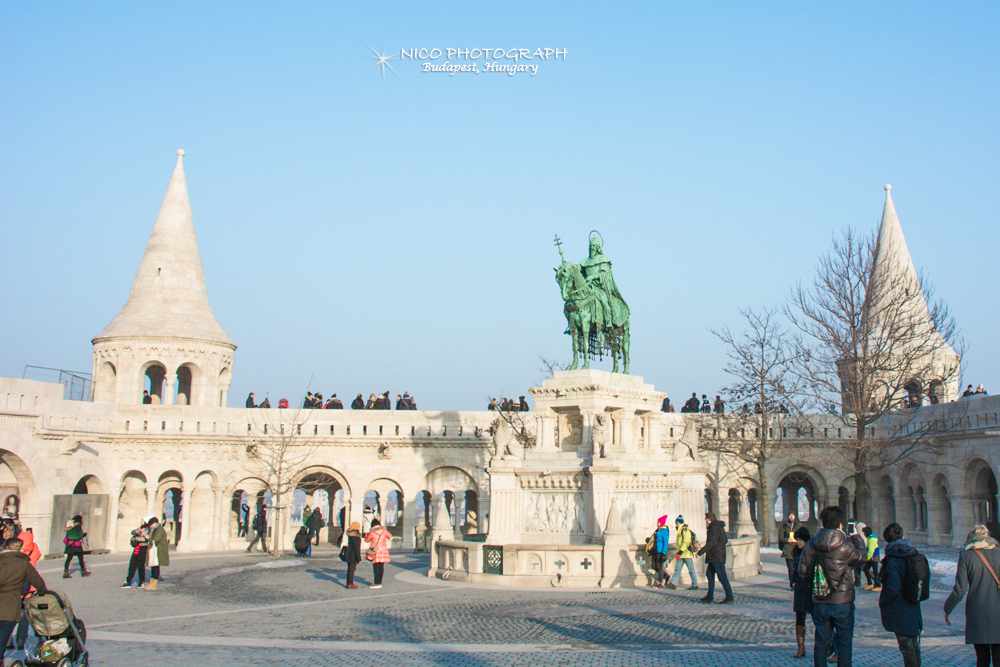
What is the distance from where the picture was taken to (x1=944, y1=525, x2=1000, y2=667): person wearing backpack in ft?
19.9

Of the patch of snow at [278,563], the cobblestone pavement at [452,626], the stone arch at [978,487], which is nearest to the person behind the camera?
the cobblestone pavement at [452,626]

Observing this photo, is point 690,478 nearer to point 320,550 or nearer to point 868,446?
point 868,446

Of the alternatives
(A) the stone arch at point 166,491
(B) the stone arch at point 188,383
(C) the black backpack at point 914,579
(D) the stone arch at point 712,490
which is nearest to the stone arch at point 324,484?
(A) the stone arch at point 166,491

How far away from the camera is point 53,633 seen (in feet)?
22.1

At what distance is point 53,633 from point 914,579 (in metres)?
6.25

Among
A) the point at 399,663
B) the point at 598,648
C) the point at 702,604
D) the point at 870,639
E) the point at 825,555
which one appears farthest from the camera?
the point at 702,604

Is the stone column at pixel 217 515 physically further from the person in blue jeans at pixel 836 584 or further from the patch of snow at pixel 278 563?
the person in blue jeans at pixel 836 584

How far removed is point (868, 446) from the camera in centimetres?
2238

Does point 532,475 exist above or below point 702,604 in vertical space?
above

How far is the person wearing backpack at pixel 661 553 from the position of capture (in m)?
13.1

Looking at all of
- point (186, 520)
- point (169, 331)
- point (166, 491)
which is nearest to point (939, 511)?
point (186, 520)

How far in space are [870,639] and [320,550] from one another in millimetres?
19569

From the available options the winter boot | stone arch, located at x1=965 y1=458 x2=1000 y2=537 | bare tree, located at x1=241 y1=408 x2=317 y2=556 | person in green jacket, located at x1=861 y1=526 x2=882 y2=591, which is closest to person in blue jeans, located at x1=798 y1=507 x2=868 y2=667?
the winter boot

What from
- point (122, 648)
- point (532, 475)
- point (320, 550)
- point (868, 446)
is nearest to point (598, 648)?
point (122, 648)
